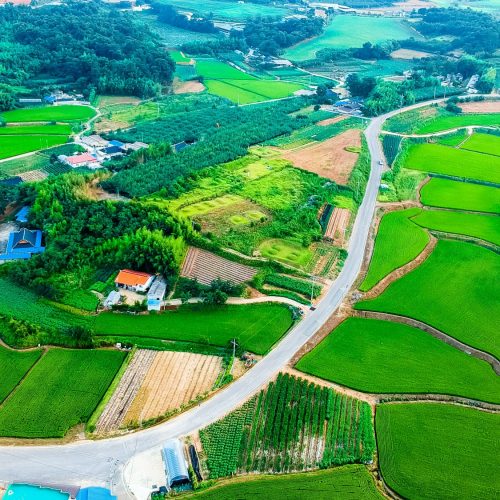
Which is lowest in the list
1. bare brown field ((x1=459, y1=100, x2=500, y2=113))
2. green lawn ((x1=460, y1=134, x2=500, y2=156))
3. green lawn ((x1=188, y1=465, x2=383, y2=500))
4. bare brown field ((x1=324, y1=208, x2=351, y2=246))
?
bare brown field ((x1=459, y1=100, x2=500, y2=113))

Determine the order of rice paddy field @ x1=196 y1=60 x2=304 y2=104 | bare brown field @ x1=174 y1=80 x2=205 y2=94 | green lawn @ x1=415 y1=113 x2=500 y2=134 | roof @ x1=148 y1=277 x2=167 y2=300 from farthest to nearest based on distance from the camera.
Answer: bare brown field @ x1=174 y1=80 x2=205 y2=94
rice paddy field @ x1=196 y1=60 x2=304 y2=104
green lawn @ x1=415 y1=113 x2=500 y2=134
roof @ x1=148 y1=277 x2=167 y2=300

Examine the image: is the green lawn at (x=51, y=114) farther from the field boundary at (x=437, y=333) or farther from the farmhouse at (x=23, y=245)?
the field boundary at (x=437, y=333)

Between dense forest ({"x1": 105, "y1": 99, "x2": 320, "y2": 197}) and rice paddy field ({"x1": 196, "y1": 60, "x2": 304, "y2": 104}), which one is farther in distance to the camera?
rice paddy field ({"x1": 196, "y1": 60, "x2": 304, "y2": 104})

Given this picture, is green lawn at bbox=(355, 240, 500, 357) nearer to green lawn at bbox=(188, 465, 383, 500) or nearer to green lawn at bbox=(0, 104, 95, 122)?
green lawn at bbox=(188, 465, 383, 500)

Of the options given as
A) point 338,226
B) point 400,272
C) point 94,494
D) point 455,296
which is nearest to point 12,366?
point 94,494

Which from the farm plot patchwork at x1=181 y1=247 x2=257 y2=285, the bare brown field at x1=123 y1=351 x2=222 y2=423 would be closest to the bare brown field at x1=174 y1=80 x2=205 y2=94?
the farm plot patchwork at x1=181 y1=247 x2=257 y2=285

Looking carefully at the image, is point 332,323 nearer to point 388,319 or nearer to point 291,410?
point 388,319

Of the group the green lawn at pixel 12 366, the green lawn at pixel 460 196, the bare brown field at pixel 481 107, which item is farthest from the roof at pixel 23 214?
the bare brown field at pixel 481 107
